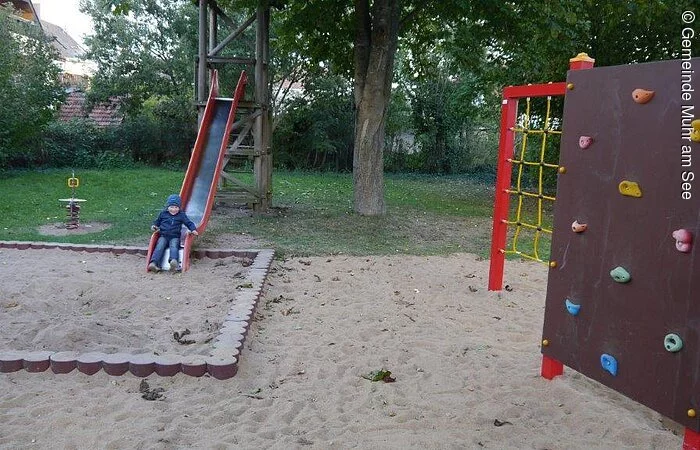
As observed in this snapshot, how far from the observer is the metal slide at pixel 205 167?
23.5ft

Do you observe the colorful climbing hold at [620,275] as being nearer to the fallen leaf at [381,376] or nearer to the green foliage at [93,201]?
the fallen leaf at [381,376]

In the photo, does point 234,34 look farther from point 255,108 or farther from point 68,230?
point 68,230

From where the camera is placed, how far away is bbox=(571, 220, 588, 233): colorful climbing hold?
368 centimetres

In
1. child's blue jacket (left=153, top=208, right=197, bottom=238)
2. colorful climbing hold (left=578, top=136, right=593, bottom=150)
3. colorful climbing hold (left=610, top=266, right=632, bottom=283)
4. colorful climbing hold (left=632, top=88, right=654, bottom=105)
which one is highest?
colorful climbing hold (left=632, top=88, right=654, bottom=105)

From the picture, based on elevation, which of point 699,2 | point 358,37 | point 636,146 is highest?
point 699,2

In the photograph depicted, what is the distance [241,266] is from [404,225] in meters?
4.10

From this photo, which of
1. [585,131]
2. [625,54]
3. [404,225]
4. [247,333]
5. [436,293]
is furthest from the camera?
[625,54]

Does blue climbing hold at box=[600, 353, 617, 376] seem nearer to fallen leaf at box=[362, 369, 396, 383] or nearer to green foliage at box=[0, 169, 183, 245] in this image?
fallen leaf at box=[362, 369, 396, 383]

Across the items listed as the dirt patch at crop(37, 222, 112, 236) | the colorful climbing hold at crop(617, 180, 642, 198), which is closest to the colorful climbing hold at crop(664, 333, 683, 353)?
the colorful climbing hold at crop(617, 180, 642, 198)

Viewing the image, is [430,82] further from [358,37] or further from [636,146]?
[636,146]

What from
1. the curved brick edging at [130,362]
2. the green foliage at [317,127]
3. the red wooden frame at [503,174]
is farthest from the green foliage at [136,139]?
the curved brick edging at [130,362]

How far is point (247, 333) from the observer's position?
484 cm

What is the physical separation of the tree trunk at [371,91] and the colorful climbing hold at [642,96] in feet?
25.4

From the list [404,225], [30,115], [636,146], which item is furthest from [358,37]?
[30,115]
